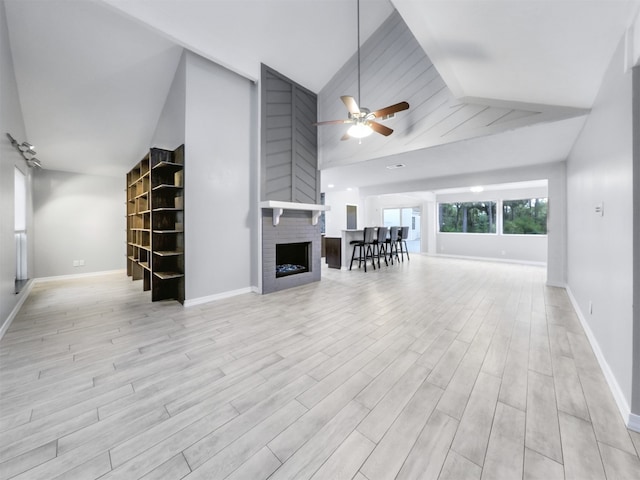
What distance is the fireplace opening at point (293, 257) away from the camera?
477 centimetres

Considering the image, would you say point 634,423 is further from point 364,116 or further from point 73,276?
point 73,276

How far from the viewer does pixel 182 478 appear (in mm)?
1064

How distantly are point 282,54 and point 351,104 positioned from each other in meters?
2.09

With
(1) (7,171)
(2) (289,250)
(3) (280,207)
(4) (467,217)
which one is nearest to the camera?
(1) (7,171)

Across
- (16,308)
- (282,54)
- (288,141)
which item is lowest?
(16,308)

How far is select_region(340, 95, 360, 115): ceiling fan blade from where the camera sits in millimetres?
2699

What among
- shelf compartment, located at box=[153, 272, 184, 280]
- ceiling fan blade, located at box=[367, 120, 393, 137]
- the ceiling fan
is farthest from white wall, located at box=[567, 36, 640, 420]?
shelf compartment, located at box=[153, 272, 184, 280]

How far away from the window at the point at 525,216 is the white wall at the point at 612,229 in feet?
17.2

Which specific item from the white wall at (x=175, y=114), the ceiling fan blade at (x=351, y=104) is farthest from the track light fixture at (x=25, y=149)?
the ceiling fan blade at (x=351, y=104)

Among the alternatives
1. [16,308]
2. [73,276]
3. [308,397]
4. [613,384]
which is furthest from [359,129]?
[73,276]

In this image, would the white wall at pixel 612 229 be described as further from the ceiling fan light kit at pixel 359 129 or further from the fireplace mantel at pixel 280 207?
the fireplace mantel at pixel 280 207

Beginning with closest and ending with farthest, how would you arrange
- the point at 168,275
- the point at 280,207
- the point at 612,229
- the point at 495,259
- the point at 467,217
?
1. the point at 612,229
2. the point at 168,275
3. the point at 280,207
4. the point at 495,259
5. the point at 467,217

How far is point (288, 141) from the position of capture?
4375 mm

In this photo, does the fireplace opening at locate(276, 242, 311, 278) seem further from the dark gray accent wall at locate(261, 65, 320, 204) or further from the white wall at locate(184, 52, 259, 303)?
the dark gray accent wall at locate(261, 65, 320, 204)
